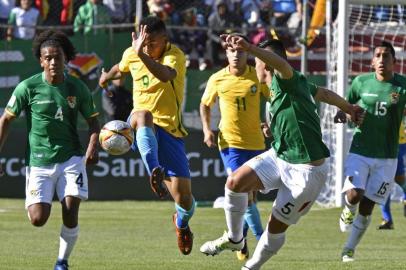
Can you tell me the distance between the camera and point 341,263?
12242 mm

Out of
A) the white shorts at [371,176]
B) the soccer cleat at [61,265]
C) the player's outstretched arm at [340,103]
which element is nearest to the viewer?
the player's outstretched arm at [340,103]

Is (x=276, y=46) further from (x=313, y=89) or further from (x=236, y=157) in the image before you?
(x=236, y=157)

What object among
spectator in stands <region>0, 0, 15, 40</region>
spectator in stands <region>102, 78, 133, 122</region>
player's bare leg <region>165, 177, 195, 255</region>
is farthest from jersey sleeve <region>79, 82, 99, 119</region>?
spectator in stands <region>0, 0, 15, 40</region>

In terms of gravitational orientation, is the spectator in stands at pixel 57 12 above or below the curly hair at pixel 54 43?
below

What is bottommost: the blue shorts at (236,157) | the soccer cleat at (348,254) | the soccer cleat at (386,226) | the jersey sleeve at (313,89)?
the soccer cleat at (386,226)

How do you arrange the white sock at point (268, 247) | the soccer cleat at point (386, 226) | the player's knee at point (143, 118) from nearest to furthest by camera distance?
1. the white sock at point (268, 247)
2. the player's knee at point (143, 118)
3. the soccer cleat at point (386, 226)

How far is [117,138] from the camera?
40.4 ft

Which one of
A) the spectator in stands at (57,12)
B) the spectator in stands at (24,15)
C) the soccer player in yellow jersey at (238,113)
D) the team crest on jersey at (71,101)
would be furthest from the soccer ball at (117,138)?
the spectator in stands at (24,15)

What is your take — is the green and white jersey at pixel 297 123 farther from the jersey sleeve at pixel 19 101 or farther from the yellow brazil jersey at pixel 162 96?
the yellow brazil jersey at pixel 162 96

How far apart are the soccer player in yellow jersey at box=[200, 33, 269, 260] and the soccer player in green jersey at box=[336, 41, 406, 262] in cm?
133

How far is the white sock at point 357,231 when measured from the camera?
12.8 m

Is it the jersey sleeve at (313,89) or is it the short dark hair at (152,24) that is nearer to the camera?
the jersey sleeve at (313,89)

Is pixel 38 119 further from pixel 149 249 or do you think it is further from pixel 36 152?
pixel 149 249

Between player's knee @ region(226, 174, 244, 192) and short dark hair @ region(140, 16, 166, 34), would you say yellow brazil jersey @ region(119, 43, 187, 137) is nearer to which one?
short dark hair @ region(140, 16, 166, 34)
